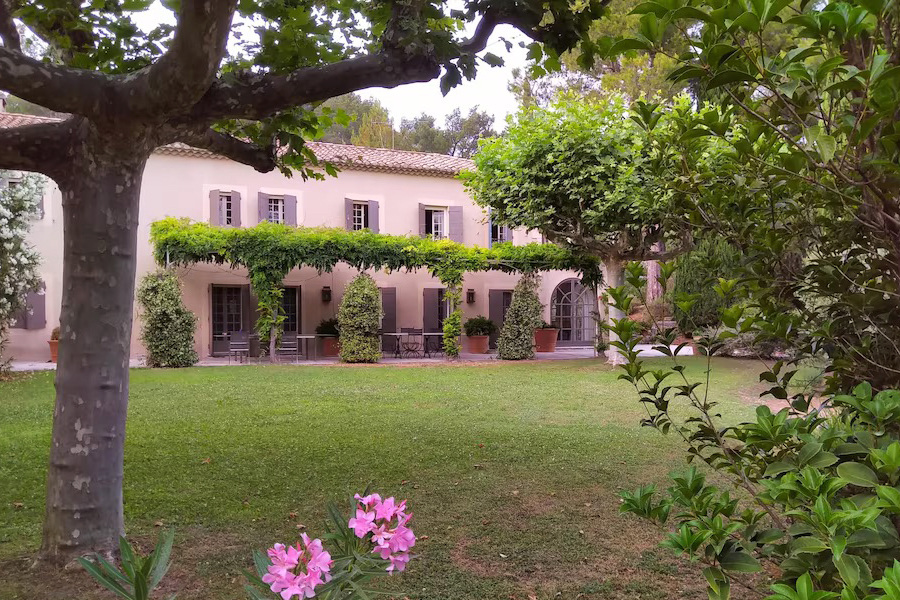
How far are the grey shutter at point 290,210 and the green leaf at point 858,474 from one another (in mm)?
17257

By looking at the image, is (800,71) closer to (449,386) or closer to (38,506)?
(38,506)

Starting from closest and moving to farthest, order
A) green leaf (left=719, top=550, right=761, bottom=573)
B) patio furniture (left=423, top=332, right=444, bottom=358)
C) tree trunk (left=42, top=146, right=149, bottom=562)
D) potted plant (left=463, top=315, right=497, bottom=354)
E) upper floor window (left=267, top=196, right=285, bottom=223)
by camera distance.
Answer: green leaf (left=719, top=550, right=761, bottom=573) → tree trunk (left=42, top=146, right=149, bottom=562) → upper floor window (left=267, top=196, right=285, bottom=223) → patio furniture (left=423, top=332, right=444, bottom=358) → potted plant (left=463, top=315, right=497, bottom=354)

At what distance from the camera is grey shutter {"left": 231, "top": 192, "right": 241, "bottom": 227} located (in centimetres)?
1702

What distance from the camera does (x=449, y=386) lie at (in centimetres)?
1099

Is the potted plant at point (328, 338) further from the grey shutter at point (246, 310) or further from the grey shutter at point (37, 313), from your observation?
the grey shutter at point (37, 313)

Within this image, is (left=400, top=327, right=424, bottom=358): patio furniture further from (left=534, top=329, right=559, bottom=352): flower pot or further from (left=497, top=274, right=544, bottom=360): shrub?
(left=534, top=329, right=559, bottom=352): flower pot

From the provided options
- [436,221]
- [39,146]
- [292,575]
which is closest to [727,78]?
[292,575]

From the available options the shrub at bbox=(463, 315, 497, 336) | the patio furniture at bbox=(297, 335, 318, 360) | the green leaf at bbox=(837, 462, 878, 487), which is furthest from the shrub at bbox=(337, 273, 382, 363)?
the green leaf at bbox=(837, 462, 878, 487)

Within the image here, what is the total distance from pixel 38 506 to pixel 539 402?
646cm

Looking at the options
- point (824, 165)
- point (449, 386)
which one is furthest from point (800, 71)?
point (449, 386)

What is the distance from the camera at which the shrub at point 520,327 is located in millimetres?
16594

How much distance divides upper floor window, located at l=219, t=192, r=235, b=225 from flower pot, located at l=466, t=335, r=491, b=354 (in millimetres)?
7550

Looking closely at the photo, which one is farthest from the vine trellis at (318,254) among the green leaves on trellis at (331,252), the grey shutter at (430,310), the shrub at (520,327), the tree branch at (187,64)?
the tree branch at (187,64)

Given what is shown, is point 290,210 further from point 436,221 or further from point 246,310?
point 436,221
